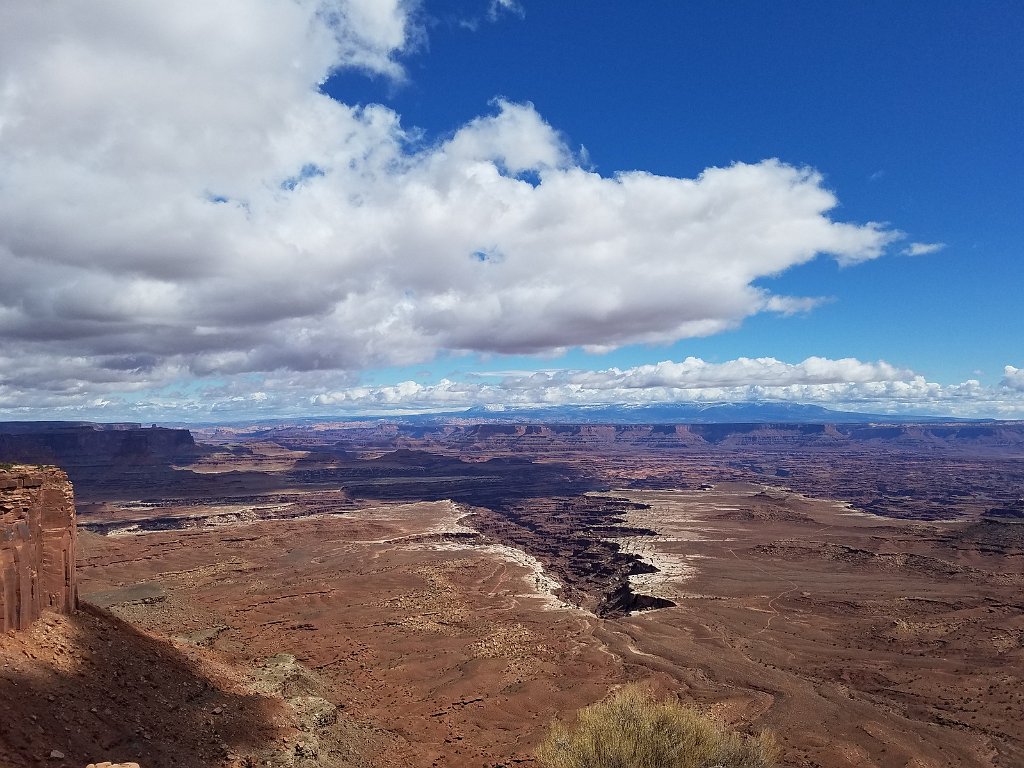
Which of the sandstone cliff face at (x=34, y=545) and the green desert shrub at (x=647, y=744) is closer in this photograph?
the green desert shrub at (x=647, y=744)

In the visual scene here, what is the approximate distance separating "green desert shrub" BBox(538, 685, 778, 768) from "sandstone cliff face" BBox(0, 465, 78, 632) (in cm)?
1805

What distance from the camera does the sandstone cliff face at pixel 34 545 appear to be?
→ 19.5 meters

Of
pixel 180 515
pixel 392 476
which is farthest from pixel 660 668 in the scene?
pixel 392 476

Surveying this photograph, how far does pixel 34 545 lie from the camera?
21.0m

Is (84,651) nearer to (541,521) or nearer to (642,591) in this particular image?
(642,591)

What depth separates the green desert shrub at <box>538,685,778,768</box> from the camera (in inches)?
697

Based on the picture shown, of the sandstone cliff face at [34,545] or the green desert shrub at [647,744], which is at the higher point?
the sandstone cliff face at [34,545]

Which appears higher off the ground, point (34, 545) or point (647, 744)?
point (34, 545)

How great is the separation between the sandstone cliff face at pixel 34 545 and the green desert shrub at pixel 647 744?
18.1m

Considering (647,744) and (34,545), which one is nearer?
(647,744)

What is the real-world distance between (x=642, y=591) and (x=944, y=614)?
24.1m

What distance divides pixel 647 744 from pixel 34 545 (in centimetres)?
2201

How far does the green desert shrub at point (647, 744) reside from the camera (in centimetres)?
1770

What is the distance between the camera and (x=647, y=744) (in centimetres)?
1806
